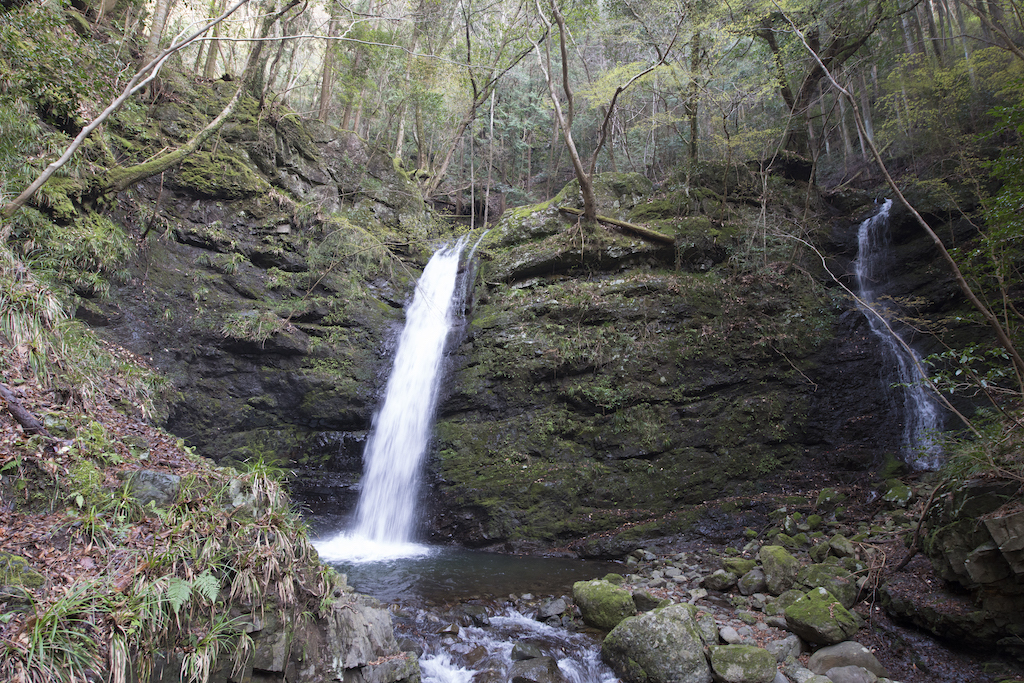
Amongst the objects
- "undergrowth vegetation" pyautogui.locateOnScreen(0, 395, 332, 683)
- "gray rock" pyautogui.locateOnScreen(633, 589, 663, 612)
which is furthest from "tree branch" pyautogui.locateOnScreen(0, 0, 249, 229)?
"gray rock" pyautogui.locateOnScreen(633, 589, 663, 612)

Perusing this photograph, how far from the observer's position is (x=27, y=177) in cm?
619

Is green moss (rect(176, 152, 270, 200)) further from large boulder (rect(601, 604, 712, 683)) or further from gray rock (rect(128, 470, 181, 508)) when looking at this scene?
large boulder (rect(601, 604, 712, 683))

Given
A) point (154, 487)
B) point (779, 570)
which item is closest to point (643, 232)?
point (779, 570)

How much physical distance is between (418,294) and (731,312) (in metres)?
6.93

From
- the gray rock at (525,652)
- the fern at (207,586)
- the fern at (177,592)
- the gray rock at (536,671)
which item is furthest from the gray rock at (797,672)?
the fern at (177,592)

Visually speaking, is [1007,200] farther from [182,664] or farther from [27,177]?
[27,177]

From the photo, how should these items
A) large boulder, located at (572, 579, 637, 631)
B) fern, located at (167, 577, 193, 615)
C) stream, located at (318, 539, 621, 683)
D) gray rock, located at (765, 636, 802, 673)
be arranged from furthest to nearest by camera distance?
large boulder, located at (572, 579, 637, 631) → stream, located at (318, 539, 621, 683) → gray rock, located at (765, 636, 802, 673) → fern, located at (167, 577, 193, 615)

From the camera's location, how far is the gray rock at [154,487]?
3.35 metres

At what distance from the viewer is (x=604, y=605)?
195 inches

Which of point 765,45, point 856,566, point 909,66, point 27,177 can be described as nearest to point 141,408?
point 27,177

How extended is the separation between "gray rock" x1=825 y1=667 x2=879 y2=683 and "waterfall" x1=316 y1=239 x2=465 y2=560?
5783 mm

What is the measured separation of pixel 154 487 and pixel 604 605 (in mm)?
4304

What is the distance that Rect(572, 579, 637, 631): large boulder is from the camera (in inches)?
192

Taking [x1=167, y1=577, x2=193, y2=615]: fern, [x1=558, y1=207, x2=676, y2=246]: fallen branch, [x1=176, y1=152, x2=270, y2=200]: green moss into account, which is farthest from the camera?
[x1=558, y1=207, x2=676, y2=246]: fallen branch
